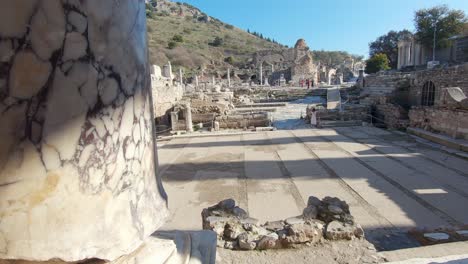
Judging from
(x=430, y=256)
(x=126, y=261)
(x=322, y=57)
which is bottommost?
(x=430, y=256)

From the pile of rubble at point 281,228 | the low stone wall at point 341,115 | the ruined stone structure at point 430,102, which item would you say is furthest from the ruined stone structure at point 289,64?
the pile of rubble at point 281,228

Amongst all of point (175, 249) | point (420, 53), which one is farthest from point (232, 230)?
point (420, 53)

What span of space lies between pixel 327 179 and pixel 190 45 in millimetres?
67786

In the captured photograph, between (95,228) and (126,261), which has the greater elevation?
(95,228)

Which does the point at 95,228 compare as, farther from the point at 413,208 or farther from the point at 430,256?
the point at 413,208

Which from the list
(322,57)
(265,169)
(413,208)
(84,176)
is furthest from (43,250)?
(322,57)

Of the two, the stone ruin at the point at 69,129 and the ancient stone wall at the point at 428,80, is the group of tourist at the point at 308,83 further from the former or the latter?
the stone ruin at the point at 69,129

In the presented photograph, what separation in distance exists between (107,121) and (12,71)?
332mm

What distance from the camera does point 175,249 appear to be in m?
1.77

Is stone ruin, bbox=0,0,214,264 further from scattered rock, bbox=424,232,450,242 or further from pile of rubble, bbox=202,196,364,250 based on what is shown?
scattered rock, bbox=424,232,450,242

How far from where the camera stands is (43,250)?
102 centimetres

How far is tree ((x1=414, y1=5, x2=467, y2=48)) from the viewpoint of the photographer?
1248 inches

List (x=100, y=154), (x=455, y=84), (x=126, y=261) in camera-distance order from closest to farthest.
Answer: (x=100, y=154), (x=126, y=261), (x=455, y=84)

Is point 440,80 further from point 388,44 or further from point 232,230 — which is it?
point 388,44
